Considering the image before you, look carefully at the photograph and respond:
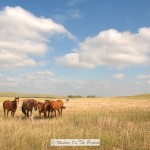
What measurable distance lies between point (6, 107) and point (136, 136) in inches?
605

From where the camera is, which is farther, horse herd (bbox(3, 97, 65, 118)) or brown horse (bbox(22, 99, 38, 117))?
horse herd (bbox(3, 97, 65, 118))

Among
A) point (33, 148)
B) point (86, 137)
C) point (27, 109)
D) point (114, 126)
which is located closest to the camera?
point (33, 148)

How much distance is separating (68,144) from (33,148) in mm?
1219

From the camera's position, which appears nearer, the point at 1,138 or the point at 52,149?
the point at 52,149

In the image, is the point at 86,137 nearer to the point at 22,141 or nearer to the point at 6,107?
the point at 22,141

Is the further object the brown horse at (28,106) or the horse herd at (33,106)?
the horse herd at (33,106)

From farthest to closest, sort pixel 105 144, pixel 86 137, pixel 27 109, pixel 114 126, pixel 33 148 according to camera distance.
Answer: pixel 27 109
pixel 114 126
pixel 86 137
pixel 105 144
pixel 33 148

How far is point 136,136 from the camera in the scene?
1334 cm

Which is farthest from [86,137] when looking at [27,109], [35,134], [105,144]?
[27,109]

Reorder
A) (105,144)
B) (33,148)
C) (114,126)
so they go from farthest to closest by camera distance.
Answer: (114,126)
(105,144)
(33,148)

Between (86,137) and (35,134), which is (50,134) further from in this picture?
(86,137)

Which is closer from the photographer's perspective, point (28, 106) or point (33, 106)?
point (28, 106)

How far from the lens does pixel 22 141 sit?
1143 centimetres

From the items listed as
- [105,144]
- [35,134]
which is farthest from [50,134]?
[105,144]
